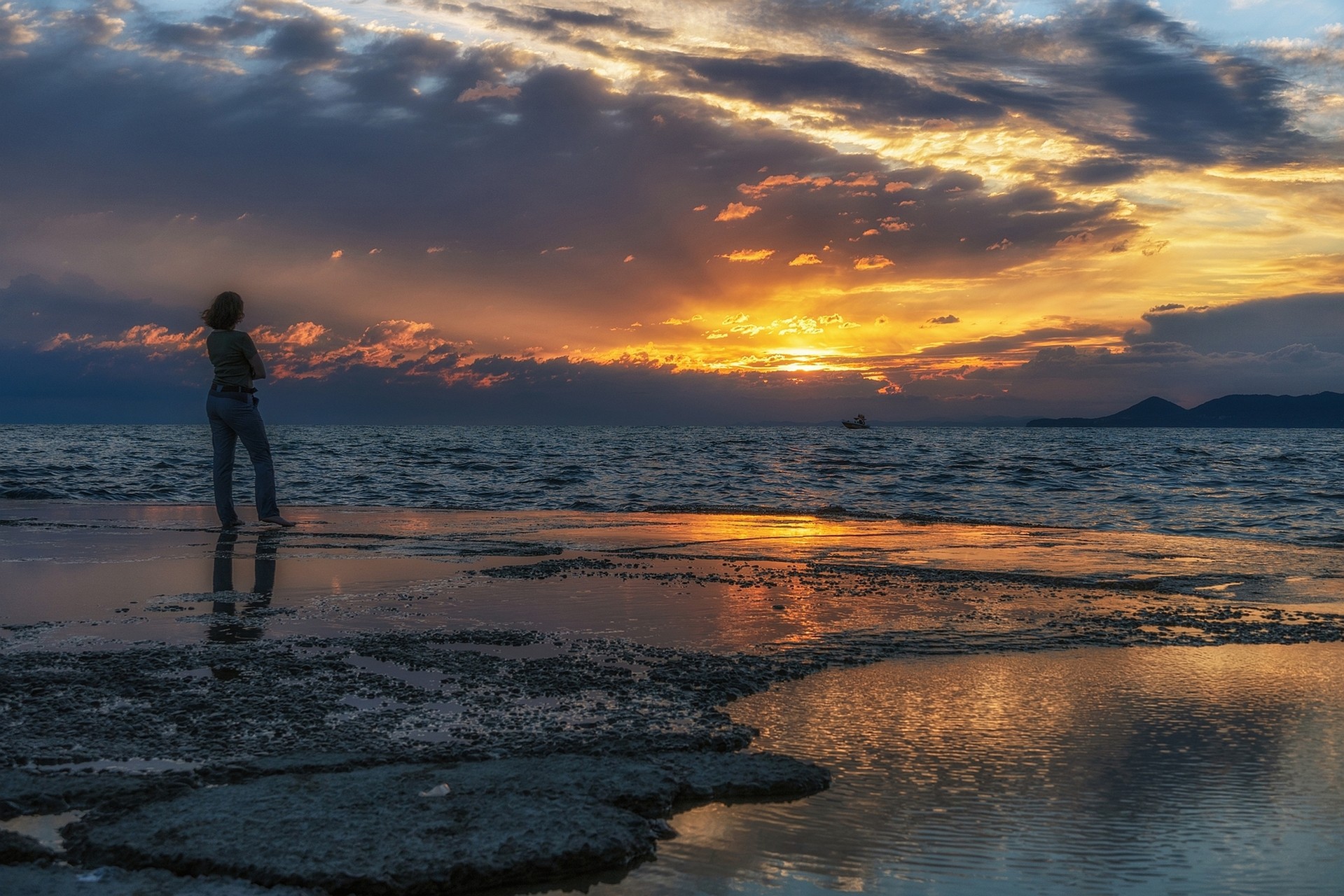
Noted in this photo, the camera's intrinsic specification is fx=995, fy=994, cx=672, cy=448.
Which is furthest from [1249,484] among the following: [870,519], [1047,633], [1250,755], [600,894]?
[600,894]

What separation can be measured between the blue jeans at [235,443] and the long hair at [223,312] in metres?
0.63

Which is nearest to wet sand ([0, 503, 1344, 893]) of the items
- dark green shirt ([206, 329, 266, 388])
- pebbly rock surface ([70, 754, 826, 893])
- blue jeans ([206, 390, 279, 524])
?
pebbly rock surface ([70, 754, 826, 893])

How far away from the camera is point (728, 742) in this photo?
2887mm

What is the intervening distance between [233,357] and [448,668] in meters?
6.50

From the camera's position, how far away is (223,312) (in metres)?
9.16

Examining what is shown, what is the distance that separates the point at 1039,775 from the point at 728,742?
2.78ft

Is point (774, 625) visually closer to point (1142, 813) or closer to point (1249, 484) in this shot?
point (1142, 813)

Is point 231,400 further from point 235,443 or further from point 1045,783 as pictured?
point 1045,783

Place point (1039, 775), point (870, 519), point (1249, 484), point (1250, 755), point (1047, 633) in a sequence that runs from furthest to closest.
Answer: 1. point (1249, 484)
2. point (870, 519)
3. point (1047, 633)
4. point (1250, 755)
5. point (1039, 775)

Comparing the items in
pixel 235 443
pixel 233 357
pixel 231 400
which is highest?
pixel 233 357

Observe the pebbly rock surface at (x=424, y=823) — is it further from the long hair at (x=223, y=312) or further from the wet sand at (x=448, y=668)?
the long hair at (x=223, y=312)

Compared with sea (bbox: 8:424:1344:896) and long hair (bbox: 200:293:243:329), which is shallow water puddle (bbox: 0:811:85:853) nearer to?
sea (bbox: 8:424:1344:896)

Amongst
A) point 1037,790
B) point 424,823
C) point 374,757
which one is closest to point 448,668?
point 374,757

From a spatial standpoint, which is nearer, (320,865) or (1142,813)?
(320,865)
